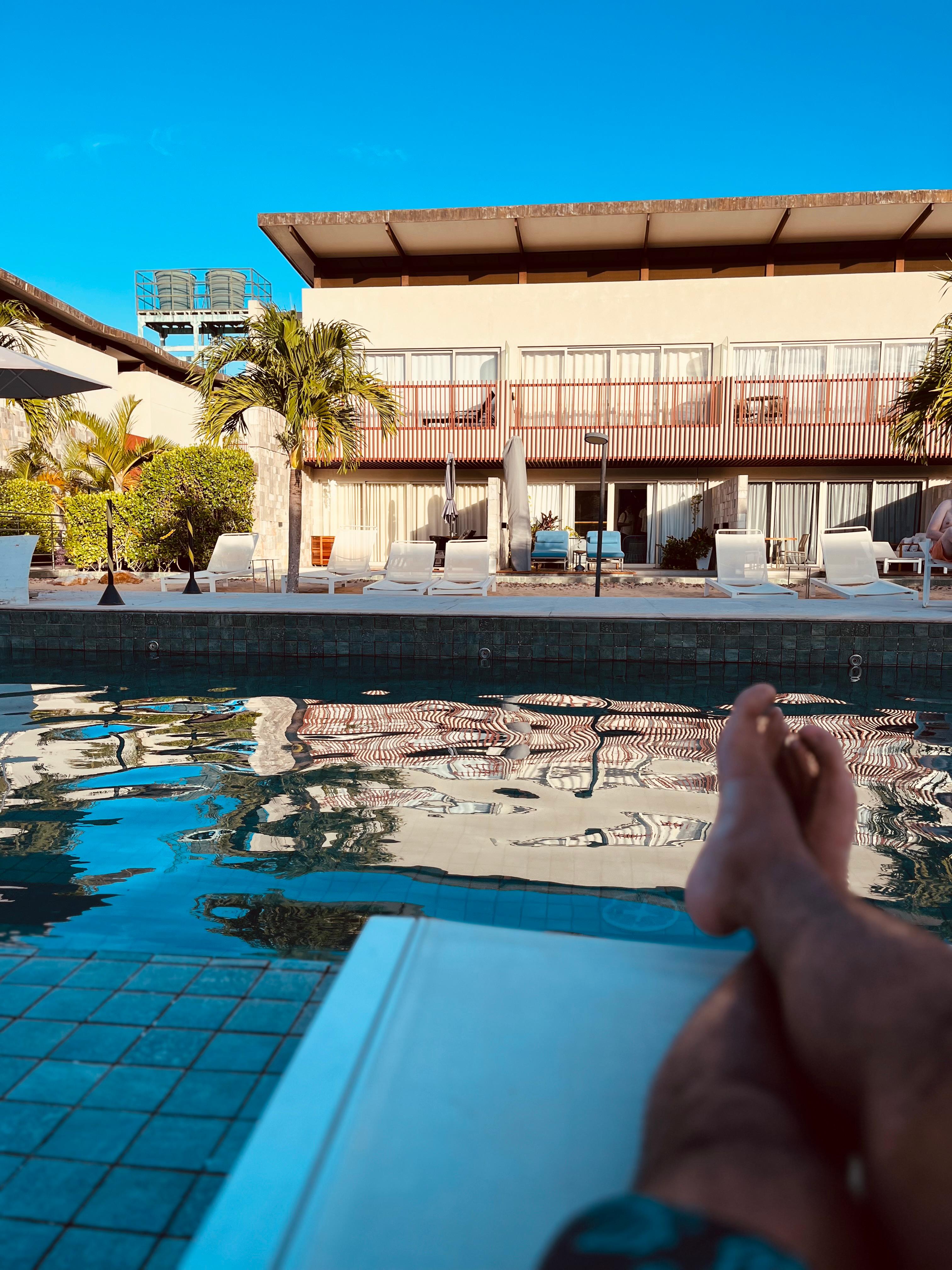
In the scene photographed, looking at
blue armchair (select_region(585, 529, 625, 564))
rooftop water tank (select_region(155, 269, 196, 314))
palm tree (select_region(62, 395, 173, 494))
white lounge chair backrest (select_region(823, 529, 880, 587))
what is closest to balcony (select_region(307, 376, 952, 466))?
blue armchair (select_region(585, 529, 625, 564))

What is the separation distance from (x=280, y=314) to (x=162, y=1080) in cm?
1037

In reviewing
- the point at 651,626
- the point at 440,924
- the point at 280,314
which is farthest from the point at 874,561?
the point at 440,924

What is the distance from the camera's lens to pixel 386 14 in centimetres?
2116

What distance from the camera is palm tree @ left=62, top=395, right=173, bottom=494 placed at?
14.9 meters

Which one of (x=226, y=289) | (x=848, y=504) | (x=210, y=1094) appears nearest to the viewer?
(x=210, y=1094)

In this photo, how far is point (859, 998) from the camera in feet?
2.52

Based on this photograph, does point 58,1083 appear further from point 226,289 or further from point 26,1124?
point 226,289

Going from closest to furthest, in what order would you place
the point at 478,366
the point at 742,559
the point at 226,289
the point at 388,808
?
the point at 388,808, the point at 742,559, the point at 478,366, the point at 226,289

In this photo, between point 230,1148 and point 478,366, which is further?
point 478,366

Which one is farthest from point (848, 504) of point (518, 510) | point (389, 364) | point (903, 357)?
point (389, 364)

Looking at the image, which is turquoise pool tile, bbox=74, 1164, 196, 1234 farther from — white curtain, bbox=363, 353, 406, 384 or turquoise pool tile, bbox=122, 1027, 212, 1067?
white curtain, bbox=363, 353, 406, 384

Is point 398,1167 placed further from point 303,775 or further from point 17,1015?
point 303,775

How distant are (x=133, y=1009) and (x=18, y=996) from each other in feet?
0.94

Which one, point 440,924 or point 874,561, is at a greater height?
point 874,561
